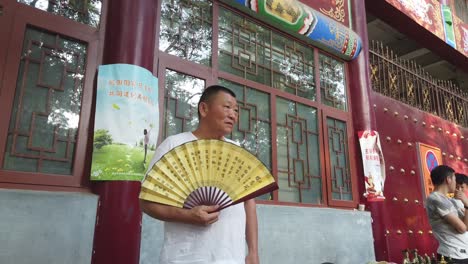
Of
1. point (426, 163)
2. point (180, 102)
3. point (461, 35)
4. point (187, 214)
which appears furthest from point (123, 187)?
point (461, 35)

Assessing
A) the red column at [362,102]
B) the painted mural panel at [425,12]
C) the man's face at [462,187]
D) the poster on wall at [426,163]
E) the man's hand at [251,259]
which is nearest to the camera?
the man's hand at [251,259]

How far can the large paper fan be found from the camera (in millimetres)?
1642

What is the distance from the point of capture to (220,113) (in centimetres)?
192

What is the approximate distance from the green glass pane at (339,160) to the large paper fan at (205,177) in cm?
407

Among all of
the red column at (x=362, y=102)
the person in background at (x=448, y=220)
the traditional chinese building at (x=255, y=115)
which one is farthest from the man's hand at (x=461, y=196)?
the red column at (x=362, y=102)

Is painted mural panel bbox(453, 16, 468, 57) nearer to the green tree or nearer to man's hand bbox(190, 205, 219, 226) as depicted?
the green tree

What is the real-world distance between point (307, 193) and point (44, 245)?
3.30 metres

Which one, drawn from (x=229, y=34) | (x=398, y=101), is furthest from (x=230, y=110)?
(x=398, y=101)

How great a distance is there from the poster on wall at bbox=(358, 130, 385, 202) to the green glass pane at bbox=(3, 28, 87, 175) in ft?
13.8

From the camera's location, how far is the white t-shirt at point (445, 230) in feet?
11.4

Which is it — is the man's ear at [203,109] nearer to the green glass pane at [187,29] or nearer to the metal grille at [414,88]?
the green glass pane at [187,29]

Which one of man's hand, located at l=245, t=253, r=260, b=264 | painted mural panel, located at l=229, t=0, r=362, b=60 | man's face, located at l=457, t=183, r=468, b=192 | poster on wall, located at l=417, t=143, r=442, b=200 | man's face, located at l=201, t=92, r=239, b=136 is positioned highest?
painted mural panel, located at l=229, t=0, r=362, b=60

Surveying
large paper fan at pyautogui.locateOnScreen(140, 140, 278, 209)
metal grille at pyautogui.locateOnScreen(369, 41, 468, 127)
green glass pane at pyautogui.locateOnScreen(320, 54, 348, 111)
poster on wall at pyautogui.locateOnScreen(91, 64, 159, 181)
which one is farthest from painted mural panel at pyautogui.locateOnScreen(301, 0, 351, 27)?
large paper fan at pyautogui.locateOnScreen(140, 140, 278, 209)

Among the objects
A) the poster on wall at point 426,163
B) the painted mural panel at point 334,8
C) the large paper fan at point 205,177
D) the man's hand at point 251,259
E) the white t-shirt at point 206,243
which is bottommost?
the man's hand at point 251,259
